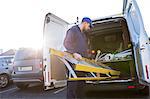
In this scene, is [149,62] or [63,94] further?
[63,94]

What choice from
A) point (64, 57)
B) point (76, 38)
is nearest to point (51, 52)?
point (64, 57)

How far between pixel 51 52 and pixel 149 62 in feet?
5.85

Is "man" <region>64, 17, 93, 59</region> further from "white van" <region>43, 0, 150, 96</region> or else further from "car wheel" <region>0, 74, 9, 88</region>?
"car wheel" <region>0, 74, 9, 88</region>

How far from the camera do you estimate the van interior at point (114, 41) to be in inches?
250

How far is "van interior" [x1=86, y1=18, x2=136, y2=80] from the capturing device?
6.34 m

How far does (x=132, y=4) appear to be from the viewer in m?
4.76

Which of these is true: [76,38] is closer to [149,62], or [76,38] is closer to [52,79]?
[52,79]

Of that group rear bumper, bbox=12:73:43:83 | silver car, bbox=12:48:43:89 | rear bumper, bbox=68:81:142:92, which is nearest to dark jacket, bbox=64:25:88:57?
rear bumper, bbox=68:81:142:92

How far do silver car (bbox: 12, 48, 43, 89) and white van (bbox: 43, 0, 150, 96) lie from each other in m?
1.77

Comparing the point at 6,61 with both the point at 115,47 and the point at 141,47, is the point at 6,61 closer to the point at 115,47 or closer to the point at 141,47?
the point at 115,47

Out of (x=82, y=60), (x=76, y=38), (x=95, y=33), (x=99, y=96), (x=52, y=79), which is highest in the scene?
(x=95, y=33)

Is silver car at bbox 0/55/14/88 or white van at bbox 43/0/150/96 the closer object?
white van at bbox 43/0/150/96

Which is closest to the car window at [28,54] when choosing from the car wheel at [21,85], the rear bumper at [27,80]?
the rear bumper at [27,80]

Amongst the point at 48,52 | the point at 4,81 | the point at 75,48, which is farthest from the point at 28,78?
the point at 75,48
